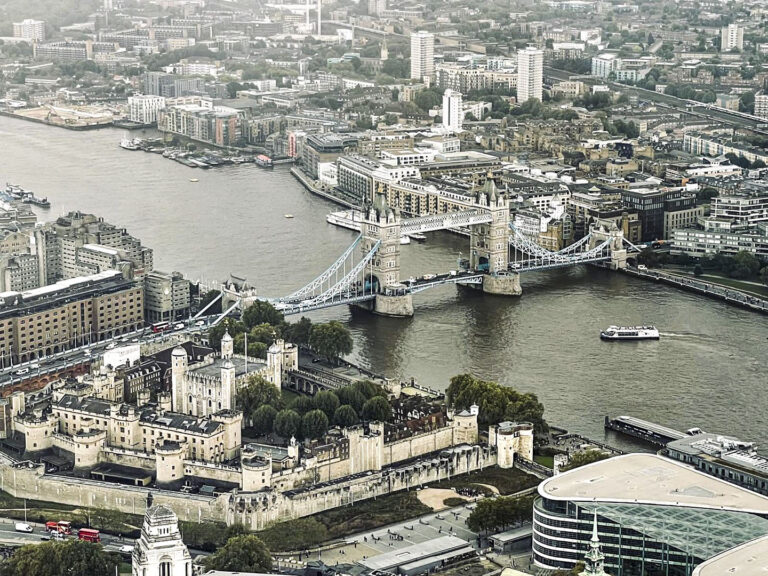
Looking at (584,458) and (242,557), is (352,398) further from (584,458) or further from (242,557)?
(242,557)

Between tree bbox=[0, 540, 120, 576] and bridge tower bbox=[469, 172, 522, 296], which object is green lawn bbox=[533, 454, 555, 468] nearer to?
tree bbox=[0, 540, 120, 576]

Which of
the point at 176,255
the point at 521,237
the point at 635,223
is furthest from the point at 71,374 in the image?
the point at 635,223

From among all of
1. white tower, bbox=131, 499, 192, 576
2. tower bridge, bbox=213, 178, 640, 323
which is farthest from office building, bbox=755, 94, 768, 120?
white tower, bbox=131, 499, 192, 576

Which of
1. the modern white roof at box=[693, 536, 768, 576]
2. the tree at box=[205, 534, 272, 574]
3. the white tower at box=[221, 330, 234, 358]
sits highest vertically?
the white tower at box=[221, 330, 234, 358]

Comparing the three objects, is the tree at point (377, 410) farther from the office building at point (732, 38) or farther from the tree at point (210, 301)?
the office building at point (732, 38)

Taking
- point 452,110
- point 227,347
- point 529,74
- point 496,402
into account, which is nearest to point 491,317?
point 496,402

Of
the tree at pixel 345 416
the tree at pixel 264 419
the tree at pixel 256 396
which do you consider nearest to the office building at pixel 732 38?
the tree at pixel 256 396
